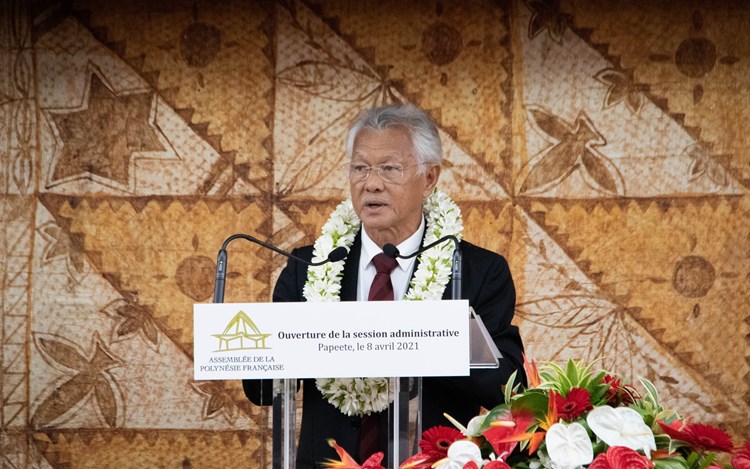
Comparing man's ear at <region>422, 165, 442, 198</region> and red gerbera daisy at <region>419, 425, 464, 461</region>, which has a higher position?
man's ear at <region>422, 165, 442, 198</region>

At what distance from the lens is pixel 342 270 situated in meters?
2.93

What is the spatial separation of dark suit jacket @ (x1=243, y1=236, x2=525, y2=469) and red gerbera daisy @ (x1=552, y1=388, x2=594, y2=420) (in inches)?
36.1

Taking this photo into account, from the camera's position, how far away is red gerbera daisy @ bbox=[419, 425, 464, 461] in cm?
151

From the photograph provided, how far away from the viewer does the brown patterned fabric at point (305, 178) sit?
4.27 meters

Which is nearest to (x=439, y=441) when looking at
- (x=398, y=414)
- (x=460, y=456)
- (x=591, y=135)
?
(x=460, y=456)

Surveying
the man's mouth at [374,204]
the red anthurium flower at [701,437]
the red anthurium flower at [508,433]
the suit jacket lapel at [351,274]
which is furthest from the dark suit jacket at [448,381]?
the red anthurium flower at [701,437]

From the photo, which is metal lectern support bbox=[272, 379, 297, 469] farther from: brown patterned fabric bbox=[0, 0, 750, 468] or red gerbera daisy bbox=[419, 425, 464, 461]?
brown patterned fabric bbox=[0, 0, 750, 468]

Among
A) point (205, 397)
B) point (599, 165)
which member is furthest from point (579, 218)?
point (205, 397)

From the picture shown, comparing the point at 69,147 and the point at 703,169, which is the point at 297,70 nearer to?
the point at 69,147

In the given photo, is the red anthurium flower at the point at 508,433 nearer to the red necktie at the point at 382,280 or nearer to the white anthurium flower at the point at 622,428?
the white anthurium flower at the point at 622,428

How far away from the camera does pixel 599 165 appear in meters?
4.30

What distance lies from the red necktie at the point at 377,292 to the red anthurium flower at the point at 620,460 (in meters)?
1.18

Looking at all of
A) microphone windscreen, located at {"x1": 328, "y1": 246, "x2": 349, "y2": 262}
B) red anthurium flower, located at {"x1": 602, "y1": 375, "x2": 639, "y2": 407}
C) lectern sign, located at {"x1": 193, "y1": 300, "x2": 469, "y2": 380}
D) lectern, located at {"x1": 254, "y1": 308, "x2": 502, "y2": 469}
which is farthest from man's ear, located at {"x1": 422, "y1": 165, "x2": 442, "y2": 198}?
red anthurium flower, located at {"x1": 602, "y1": 375, "x2": 639, "y2": 407}

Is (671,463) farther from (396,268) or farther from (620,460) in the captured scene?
(396,268)
